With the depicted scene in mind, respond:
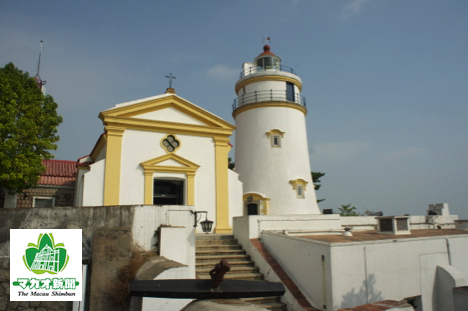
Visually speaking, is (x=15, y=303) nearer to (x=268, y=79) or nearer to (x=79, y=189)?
(x=79, y=189)

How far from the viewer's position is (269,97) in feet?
66.4

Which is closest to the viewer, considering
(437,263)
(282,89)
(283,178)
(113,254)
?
(113,254)

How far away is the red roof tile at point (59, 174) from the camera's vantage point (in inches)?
714

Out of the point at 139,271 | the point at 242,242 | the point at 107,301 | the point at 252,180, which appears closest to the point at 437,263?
the point at 242,242

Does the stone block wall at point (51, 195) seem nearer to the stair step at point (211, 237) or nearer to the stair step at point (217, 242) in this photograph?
the stair step at point (211, 237)

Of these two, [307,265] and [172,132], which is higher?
[172,132]

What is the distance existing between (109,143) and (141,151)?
1271 millimetres

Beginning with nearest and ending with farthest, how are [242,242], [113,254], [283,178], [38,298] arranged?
[38,298]
[113,254]
[242,242]
[283,178]

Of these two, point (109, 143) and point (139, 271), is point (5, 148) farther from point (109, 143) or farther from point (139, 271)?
point (139, 271)

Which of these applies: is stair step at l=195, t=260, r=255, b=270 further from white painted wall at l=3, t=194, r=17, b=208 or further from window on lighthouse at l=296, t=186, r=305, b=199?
white painted wall at l=3, t=194, r=17, b=208

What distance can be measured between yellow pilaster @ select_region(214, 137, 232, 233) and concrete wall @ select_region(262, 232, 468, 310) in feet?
13.7

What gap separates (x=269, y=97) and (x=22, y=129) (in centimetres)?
1235

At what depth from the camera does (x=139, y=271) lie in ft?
25.9

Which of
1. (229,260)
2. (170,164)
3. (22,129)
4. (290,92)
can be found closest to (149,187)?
(170,164)
